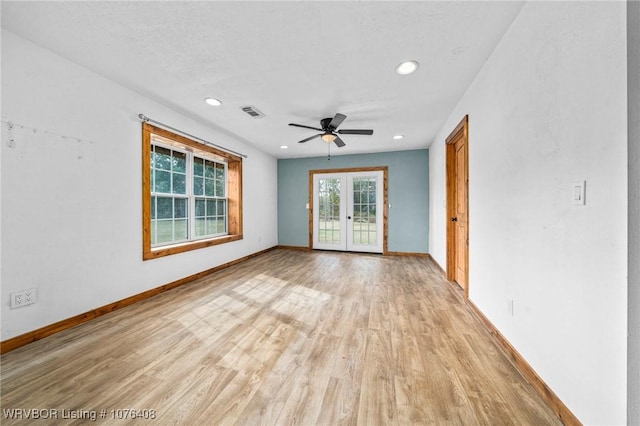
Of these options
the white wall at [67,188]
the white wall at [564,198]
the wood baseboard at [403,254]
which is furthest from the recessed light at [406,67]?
the wood baseboard at [403,254]

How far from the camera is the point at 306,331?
6.93 feet

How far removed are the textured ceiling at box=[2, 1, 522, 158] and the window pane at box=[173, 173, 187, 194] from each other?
103cm

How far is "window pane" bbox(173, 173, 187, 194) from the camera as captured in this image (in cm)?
359

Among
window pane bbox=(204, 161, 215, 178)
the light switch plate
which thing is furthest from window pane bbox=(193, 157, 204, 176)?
the light switch plate

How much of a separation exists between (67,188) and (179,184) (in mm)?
1539

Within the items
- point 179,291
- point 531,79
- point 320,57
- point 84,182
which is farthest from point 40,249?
point 531,79

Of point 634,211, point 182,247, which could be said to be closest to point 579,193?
point 634,211

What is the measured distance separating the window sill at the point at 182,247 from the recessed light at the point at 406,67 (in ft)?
11.2

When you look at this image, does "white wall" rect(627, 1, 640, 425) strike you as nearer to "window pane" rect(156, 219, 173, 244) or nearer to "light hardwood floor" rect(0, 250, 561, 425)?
"light hardwood floor" rect(0, 250, 561, 425)

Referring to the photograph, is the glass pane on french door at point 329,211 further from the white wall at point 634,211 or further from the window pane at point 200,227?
the white wall at point 634,211

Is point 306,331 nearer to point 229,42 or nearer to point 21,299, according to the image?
point 21,299

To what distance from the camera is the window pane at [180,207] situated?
11.8 feet

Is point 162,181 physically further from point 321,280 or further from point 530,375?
point 530,375

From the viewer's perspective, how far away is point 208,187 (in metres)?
4.25
